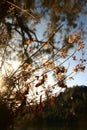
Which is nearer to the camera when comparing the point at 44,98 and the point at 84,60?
the point at 44,98

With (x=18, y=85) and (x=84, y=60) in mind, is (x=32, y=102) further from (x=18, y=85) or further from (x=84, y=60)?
(x=84, y=60)

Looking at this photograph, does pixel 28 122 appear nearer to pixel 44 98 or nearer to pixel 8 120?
pixel 8 120

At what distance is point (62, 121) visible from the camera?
104125 millimetres

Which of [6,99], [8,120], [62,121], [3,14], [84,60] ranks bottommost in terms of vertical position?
[8,120]

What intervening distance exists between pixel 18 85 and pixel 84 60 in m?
2.15

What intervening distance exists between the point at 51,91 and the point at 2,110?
151cm

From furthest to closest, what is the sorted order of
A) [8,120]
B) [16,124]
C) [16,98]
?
1. [16,98]
2. [16,124]
3. [8,120]

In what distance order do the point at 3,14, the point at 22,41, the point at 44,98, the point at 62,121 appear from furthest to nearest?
the point at 62,121 < the point at 22,41 < the point at 3,14 < the point at 44,98

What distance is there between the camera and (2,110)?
124 inches

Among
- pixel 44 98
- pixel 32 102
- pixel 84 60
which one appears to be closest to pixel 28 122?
pixel 32 102

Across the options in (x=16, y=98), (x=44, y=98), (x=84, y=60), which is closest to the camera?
(x=16, y=98)

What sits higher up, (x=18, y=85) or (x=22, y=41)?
(x=22, y=41)

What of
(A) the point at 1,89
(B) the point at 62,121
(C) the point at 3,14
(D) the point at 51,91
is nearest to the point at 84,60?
(D) the point at 51,91

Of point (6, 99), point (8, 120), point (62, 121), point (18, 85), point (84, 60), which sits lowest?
point (8, 120)
